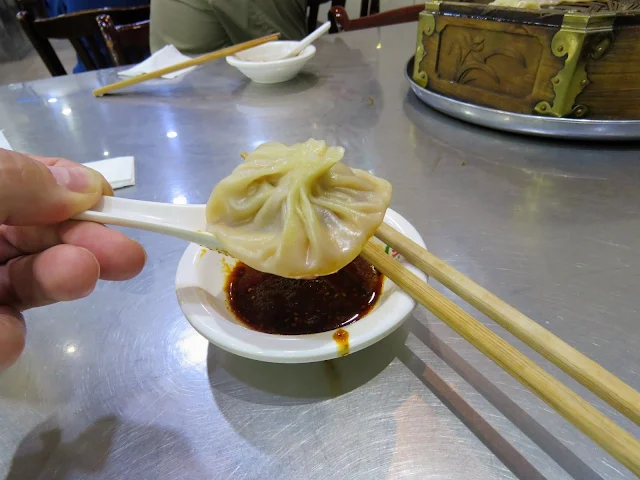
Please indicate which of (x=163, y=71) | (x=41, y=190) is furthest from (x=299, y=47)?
(x=41, y=190)

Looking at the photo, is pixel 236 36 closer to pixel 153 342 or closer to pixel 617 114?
pixel 617 114

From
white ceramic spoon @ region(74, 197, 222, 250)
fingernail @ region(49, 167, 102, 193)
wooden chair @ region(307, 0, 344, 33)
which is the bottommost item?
white ceramic spoon @ region(74, 197, 222, 250)

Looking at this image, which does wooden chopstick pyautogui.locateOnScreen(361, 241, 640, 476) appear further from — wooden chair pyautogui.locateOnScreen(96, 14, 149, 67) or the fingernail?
wooden chair pyautogui.locateOnScreen(96, 14, 149, 67)

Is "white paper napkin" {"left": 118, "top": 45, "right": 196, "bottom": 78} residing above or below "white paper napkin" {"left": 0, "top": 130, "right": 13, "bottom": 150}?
above

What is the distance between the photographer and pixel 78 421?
0.93 m

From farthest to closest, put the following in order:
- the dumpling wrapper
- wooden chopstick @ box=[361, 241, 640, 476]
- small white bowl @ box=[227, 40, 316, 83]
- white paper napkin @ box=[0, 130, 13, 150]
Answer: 1. small white bowl @ box=[227, 40, 316, 83]
2. white paper napkin @ box=[0, 130, 13, 150]
3. the dumpling wrapper
4. wooden chopstick @ box=[361, 241, 640, 476]

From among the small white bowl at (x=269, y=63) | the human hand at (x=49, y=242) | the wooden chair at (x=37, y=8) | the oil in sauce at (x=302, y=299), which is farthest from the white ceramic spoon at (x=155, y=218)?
the wooden chair at (x=37, y=8)

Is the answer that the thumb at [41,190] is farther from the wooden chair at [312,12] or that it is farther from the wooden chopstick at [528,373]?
the wooden chair at [312,12]

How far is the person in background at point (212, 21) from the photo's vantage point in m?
3.41

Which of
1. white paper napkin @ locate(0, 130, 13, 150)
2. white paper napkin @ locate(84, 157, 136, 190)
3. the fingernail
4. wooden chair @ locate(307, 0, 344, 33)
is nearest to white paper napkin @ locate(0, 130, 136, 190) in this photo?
white paper napkin @ locate(84, 157, 136, 190)

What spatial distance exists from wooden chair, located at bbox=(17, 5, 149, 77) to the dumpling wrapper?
2681mm

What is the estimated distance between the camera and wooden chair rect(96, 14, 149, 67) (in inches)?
115

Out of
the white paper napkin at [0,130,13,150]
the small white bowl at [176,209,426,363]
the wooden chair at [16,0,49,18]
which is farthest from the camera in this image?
the wooden chair at [16,0,49,18]

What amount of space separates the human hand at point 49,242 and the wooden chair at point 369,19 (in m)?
3.29
